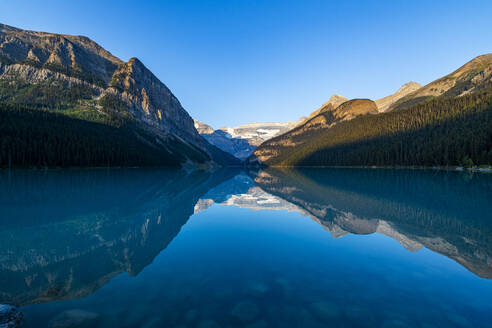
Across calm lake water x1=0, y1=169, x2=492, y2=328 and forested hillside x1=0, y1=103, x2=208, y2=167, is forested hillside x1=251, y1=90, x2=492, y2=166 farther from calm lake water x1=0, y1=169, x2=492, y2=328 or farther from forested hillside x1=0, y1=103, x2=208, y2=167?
forested hillside x1=0, y1=103, x2=208, y2=167

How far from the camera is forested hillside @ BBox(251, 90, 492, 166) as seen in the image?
91000mm

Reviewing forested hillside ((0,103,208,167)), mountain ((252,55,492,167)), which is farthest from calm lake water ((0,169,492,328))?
mountain ((252,55,492,167))

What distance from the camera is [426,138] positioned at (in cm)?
12062

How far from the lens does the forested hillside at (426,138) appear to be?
299 ft

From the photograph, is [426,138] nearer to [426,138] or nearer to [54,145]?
[426,138]

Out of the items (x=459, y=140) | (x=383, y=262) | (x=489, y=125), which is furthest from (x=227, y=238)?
(x=489, y=125)

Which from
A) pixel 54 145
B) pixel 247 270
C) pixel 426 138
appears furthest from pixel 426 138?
pixel 54 145

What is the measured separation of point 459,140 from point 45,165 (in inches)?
6493

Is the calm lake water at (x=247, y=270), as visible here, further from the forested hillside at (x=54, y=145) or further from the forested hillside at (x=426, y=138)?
the forested hillside at (x=426, y=138)

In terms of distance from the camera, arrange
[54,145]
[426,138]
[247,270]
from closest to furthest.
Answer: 1. [247,270]
2. [54,145]
3. [426,138]

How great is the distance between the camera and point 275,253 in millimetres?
11789

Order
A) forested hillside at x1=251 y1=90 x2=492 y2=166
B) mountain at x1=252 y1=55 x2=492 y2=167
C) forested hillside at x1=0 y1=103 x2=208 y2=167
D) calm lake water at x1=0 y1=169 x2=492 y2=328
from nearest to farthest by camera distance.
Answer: calm lake water at x1=0 y1=169 x2=492 y2=328, forested hillside at x1=0 y1=103 x2=208 y2=167, mountain at x1=252 y1=55 x2=492 y2=167, forested hillside at x1=251 y1=90 x2=492 y2=166

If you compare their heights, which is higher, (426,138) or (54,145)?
(426,138)

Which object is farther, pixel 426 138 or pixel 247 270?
pixel 426 138
